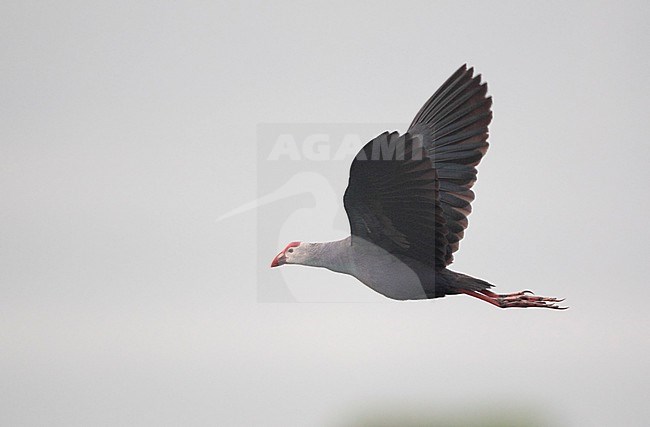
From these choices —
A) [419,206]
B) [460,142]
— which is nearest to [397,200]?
[419,206]

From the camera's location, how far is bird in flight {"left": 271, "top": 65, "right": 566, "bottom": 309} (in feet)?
43.5

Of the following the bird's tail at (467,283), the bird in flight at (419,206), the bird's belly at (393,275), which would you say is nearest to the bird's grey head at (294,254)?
the bird in flight at (419,206)

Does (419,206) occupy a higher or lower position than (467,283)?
higher

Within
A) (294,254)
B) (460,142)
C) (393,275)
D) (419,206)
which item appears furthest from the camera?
(460,142)

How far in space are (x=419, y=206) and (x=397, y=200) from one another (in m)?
0.30

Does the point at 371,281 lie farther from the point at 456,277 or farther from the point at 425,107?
the point at 425,107

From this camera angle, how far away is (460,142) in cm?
1611

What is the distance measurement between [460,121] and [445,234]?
8.25ft

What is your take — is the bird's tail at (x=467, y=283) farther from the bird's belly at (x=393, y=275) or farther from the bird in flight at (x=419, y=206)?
the bird's belly at (x=393, y=275)

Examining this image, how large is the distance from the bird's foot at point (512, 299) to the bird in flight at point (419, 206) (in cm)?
1

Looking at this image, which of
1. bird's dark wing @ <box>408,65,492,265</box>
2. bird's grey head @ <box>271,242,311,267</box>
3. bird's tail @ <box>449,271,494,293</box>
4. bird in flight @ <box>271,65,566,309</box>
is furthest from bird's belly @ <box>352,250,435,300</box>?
bird's dark wing @ <box>408,65,492,265</box>

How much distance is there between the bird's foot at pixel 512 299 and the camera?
15156 millimetres

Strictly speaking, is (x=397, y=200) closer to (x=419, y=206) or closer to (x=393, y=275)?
(x=419, y=206)

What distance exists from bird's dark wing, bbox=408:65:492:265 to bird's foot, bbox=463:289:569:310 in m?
1.02
